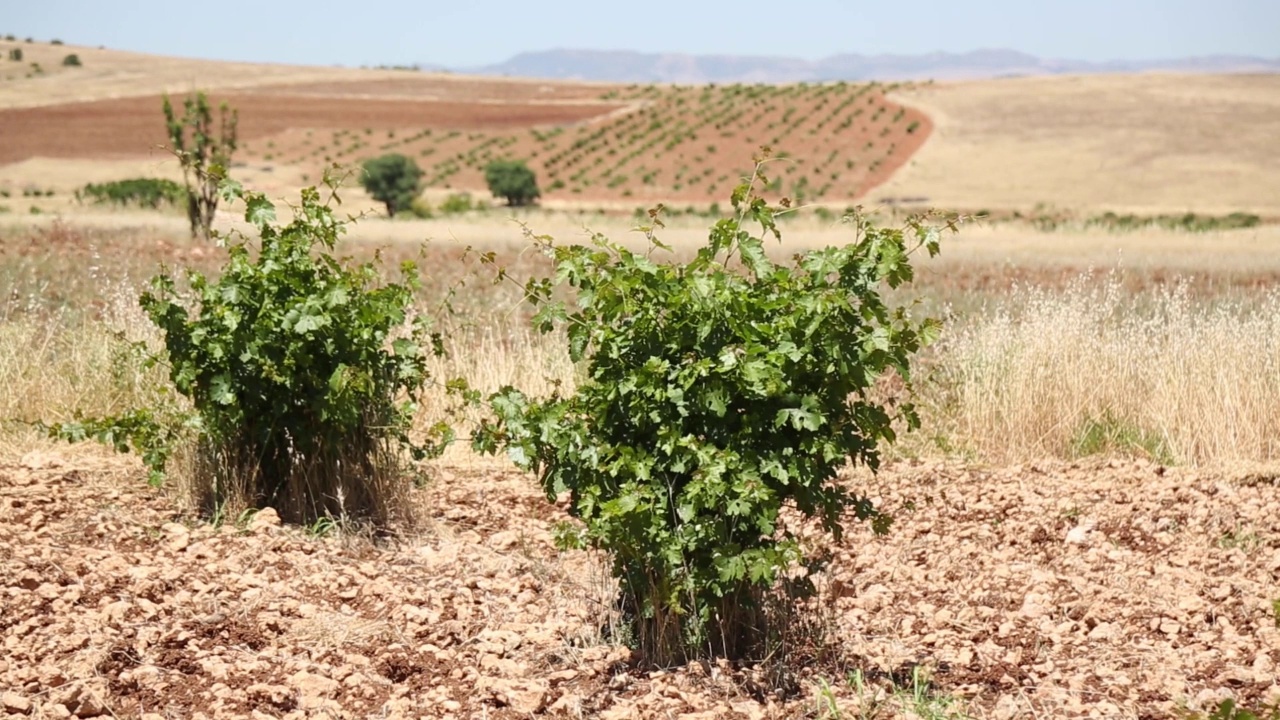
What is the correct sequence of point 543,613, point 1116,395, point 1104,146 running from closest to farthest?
point 543,613 < point 1116,395 < point 1104,146

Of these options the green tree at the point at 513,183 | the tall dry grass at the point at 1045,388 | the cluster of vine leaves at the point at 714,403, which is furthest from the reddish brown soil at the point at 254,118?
the cluster of vine leaves at the point at 714,403

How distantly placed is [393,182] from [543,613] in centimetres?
4538

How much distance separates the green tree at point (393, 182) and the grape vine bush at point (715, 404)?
146 feet

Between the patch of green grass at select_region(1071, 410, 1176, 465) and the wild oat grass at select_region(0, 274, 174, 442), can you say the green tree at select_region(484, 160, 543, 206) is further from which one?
the patch of green grass at select_region(1071, 410, 1176, 465)

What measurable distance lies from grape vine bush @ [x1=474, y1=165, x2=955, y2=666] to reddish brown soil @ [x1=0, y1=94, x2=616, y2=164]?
6551 cm

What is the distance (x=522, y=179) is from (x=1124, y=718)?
5136cm

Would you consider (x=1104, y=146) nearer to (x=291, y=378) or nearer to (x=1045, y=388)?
(x=1045, y=388)

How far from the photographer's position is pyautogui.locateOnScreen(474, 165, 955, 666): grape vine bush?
3914 millimetres

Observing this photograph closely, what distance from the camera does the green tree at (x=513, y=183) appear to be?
53.9 m

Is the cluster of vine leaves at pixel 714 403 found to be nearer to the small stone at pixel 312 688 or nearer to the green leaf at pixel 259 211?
the small stone at pixel 312 688

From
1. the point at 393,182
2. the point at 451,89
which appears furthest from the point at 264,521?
the point at 451,89

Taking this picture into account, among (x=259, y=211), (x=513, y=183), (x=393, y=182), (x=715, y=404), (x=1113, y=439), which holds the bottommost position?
(x=513, y=183)

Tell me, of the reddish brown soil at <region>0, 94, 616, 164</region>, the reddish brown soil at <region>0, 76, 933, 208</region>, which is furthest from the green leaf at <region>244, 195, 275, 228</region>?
the reddish brown soil at <region>0, 94, 616, 164</region>

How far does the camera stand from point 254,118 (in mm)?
79688
